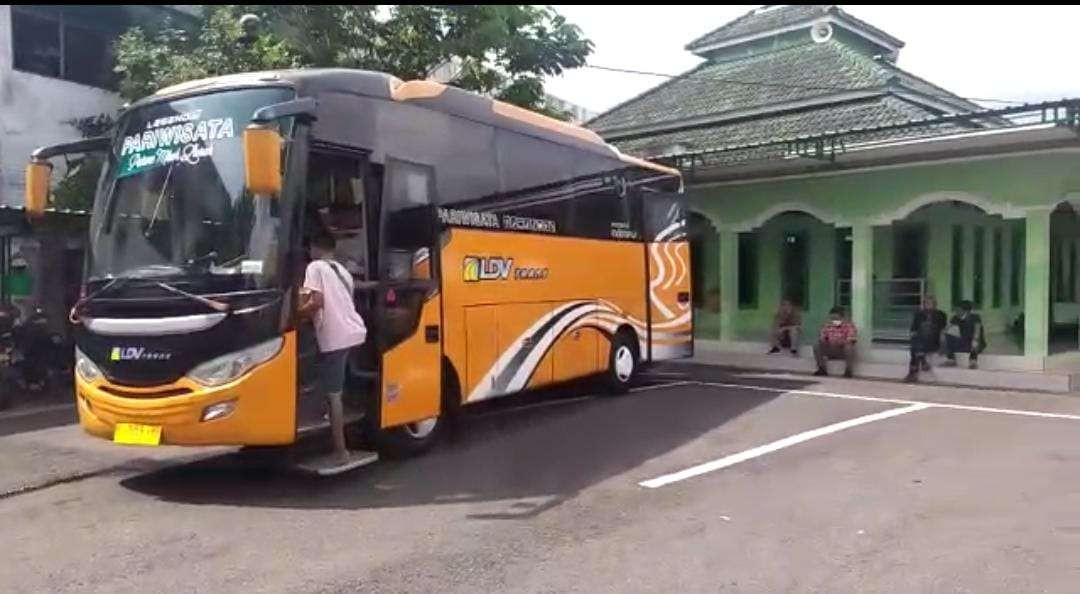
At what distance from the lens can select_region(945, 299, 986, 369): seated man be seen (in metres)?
14.6

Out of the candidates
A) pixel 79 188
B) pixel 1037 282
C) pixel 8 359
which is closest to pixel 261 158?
pixel 8 359

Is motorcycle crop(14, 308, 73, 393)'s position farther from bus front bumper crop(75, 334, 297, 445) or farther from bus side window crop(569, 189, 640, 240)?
bus side window crop(569, 189, 640, 240)

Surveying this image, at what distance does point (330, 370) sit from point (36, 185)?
2963 mm

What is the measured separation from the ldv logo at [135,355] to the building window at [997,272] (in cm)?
1608

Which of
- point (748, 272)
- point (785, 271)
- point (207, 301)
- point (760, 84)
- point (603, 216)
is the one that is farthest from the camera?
point (760, 84)

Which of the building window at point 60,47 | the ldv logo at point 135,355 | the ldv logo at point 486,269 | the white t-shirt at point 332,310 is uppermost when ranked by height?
the building window at point 60,47

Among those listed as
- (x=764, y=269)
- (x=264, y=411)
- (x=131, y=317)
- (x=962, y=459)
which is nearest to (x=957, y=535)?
(x=962, y=459)

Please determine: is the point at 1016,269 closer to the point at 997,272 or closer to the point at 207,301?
the point at 997,272

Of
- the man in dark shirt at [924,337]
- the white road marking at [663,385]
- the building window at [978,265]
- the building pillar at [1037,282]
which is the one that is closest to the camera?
the white road marking at [663,385]

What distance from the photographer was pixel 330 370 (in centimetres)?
721

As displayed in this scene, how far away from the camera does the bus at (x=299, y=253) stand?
6691mm

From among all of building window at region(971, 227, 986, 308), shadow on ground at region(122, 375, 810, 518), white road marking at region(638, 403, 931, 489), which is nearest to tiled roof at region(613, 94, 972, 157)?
building window at region(971, 227, 986, 308)

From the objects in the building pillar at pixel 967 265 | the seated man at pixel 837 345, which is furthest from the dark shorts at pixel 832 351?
the building pillar at pixel 967 265

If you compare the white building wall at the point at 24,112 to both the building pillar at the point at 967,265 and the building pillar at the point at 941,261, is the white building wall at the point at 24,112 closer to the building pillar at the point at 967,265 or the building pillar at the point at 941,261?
the building pillar at the point at 941,261
